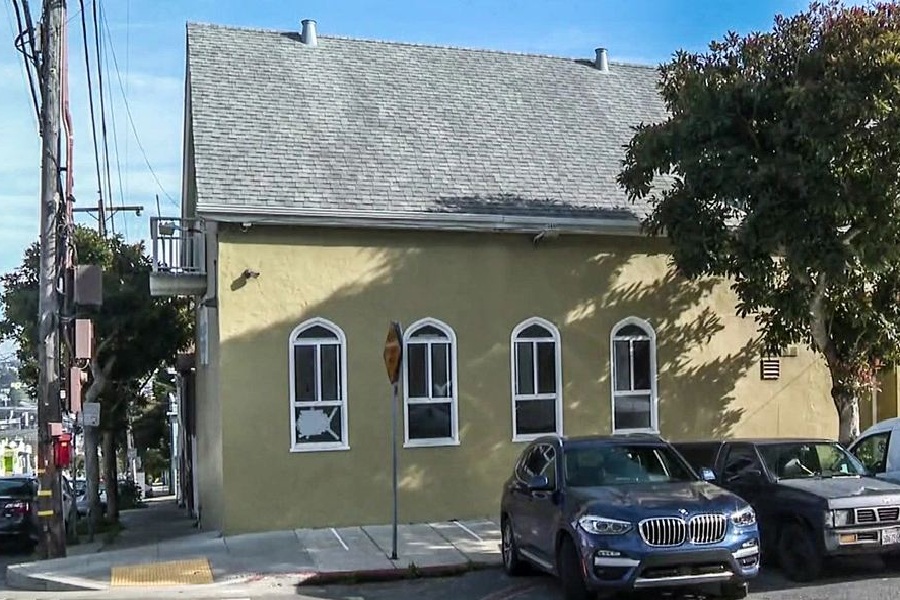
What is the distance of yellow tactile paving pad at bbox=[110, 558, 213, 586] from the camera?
1233 cm

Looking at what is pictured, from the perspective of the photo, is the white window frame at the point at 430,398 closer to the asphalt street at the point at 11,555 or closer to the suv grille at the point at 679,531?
the asphalt street at the point at 11,555

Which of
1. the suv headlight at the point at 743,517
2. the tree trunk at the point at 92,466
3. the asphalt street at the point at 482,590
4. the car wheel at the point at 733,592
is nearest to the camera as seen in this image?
the suv headlight at the point at 743,517

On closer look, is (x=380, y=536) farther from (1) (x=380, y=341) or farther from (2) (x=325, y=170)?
(2) (x=325, y=170)

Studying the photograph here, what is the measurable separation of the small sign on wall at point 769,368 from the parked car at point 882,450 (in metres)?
5.69

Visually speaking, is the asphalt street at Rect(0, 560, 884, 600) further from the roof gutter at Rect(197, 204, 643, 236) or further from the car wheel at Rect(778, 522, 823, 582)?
the roof gutter at Rect(197, 204, 643, 236)

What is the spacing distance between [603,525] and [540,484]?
1.27m

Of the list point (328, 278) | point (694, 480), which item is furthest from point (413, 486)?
point (694, 480)

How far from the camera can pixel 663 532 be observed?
9.24 metres

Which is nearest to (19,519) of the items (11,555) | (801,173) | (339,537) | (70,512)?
(11,555)

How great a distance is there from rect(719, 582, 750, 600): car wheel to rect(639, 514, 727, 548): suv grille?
0.69 meters

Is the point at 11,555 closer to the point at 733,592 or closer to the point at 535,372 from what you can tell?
the point at 535,372

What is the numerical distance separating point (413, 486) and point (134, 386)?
13.8 meters

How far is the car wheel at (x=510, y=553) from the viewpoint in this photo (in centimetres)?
1159

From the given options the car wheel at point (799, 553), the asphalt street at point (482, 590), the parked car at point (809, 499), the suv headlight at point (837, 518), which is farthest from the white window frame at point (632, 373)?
the suv headlight at point (837, 518)
